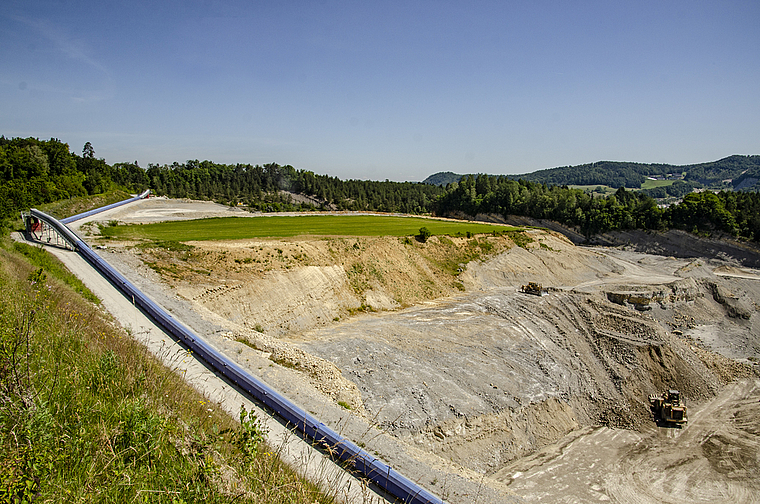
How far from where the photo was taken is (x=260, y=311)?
27703 millimetres

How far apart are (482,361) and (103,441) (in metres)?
22.7

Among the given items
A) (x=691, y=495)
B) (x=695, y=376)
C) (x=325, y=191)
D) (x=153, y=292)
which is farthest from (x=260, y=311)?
(x=325, y=191)

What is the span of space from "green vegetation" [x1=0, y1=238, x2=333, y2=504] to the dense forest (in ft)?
93.2

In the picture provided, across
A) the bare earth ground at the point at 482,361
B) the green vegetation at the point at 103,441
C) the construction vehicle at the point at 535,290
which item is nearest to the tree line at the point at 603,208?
the bare earth ground at the point at 482,361

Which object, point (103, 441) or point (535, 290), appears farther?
point (535, 290)

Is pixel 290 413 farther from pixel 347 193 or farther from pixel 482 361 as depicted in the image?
pixel 347 193

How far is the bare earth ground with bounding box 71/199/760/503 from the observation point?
18031 millimetres

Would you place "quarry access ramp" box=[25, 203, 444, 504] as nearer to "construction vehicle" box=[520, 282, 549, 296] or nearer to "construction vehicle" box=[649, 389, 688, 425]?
"construction vehicle" box=[649, 389, 688, 425]

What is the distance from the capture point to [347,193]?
133000mm

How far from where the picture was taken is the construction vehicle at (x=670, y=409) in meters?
24.2

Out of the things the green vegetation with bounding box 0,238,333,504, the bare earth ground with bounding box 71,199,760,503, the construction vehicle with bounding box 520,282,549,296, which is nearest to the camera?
the green vegetation with bounding box 0,238,333,504

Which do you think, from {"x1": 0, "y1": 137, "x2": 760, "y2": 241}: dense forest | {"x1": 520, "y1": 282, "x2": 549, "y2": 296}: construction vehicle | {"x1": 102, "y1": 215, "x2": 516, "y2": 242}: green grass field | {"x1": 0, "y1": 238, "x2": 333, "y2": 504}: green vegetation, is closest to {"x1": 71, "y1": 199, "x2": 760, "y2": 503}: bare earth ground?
{"x1": 520, "y1": 282, "x2": 549, "y2": 296}: construction vehicle

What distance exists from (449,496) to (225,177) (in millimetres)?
137841

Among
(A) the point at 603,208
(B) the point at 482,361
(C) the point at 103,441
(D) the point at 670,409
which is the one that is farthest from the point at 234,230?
(A) the point at 603,208
